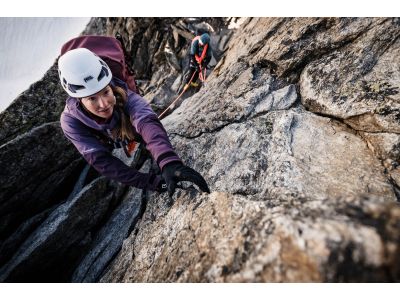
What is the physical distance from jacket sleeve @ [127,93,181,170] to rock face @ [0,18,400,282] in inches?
21.8

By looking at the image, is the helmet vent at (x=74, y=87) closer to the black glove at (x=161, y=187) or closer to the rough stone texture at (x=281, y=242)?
the black glove at (x=161, y=187)

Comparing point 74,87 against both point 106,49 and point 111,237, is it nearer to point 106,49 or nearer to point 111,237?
point 106,49

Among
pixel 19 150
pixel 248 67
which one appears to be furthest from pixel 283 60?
pixel 19 150

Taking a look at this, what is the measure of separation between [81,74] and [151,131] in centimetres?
119

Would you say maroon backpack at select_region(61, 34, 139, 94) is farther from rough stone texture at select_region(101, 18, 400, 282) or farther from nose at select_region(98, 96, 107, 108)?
rough stone texture at select_region(101, 18, 400, 282)

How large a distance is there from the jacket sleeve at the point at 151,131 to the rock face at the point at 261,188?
55cm

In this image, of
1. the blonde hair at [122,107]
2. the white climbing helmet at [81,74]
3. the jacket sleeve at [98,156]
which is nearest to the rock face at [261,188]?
the jacket sleeve at [98,156]

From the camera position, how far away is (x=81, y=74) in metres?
3.07

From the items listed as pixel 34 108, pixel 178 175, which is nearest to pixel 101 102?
pixel 178 175

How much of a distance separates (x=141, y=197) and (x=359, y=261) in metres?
3.39

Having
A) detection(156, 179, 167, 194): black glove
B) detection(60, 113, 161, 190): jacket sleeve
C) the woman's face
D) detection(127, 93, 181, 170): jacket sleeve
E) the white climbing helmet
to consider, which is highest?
the white climbing helmet

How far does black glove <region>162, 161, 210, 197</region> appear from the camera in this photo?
104 inches

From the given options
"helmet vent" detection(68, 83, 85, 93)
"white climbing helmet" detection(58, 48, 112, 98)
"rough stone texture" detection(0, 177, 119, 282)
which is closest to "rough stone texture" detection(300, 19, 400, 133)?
"white climbing helmet" detection(58, 48, 112, 98)

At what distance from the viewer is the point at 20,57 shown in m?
12.2
